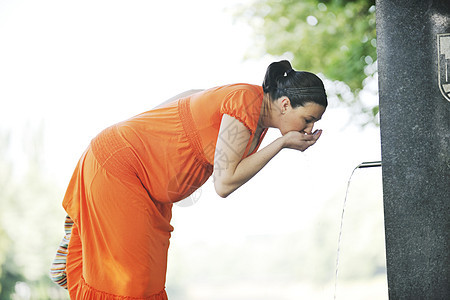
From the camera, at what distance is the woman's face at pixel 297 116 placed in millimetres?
1522

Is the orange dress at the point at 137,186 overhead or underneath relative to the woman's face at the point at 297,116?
underneath

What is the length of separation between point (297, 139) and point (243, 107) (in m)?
0.17

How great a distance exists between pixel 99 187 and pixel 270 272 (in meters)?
1.56

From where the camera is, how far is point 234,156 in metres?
1.45

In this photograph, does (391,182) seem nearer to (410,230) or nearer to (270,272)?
(410,230)

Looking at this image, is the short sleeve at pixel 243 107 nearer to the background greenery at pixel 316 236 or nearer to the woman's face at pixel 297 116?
the woman's face at pixel 297 116

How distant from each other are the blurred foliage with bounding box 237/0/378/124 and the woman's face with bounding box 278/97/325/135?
1730mm

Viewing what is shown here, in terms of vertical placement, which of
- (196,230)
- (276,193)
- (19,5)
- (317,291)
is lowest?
(317,291)

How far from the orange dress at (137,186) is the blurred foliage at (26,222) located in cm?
186

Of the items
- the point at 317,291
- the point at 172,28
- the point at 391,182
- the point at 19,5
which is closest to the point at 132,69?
the point at 172,28

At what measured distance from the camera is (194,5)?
305 centimetres

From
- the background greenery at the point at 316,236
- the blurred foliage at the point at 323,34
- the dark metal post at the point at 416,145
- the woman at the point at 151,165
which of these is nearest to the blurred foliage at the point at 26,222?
the background greenery at the point at 316,236

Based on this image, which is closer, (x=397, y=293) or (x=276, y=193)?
(x=397, y=293)

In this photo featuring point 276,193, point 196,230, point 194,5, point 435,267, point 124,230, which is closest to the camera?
point 435,267
